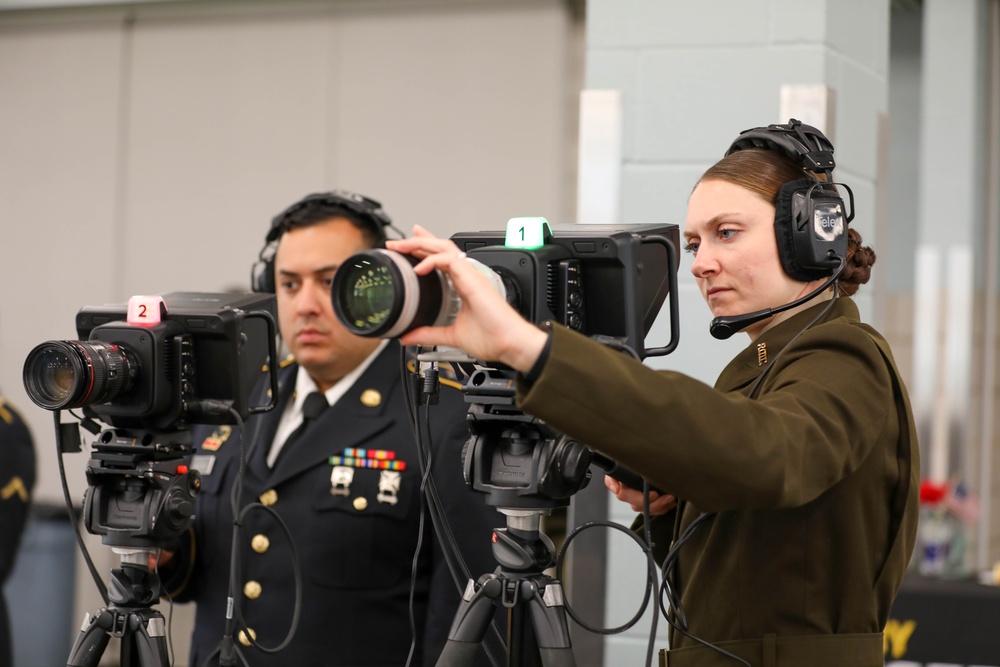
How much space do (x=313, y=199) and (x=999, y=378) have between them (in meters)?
3.46

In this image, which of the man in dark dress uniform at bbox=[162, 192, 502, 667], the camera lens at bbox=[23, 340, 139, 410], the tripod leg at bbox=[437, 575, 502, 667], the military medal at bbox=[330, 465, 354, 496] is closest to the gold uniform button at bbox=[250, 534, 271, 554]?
the man in dark dress uniform at bbox=[162, 192, 502, 667]

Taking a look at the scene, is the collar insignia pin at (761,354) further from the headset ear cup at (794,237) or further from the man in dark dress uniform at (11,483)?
the man in dark dress uniform at (11,483)

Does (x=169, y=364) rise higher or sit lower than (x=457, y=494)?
higher

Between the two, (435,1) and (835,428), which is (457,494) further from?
(435,1)

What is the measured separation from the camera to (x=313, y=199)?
6.49 feet

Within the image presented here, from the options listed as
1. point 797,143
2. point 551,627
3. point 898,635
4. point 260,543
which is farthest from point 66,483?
point 898,635

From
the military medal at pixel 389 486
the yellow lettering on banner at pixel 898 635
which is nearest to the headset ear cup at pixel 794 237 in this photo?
the military medal at pixel 389 486

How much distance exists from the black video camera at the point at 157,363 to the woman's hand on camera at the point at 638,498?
1.58 feet

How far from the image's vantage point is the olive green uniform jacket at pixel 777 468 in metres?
1.01

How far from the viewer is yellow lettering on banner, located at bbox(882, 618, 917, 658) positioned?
285 cm

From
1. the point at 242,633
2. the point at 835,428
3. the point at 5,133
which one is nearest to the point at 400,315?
the point at 835,428

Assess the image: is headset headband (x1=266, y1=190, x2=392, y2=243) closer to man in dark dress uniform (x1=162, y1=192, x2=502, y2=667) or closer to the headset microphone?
man in dark dress uniform (x1=162, y1=192, x2=502, y2=667)

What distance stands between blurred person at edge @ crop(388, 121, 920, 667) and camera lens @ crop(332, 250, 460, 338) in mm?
17

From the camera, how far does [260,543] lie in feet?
6.10
